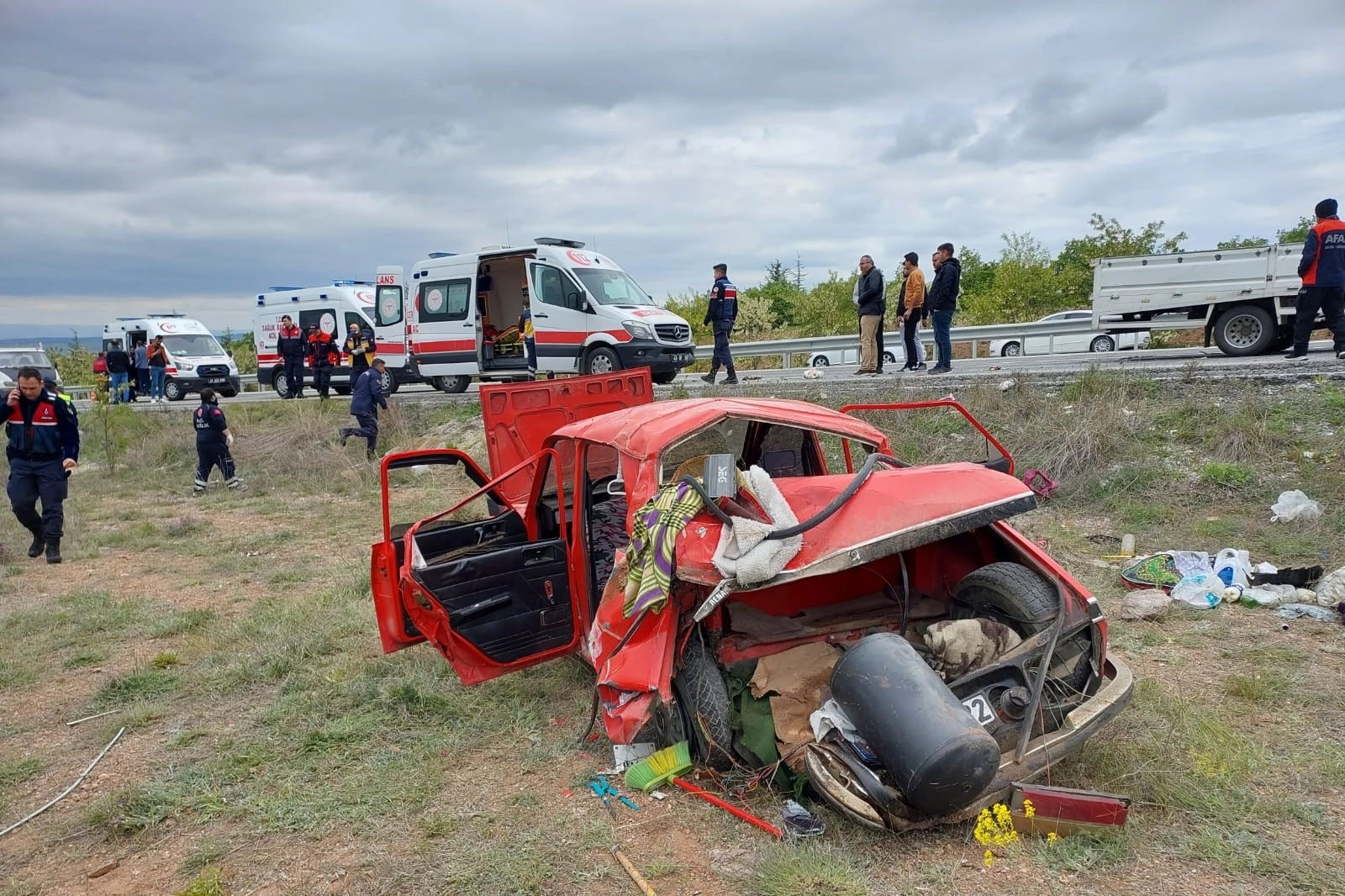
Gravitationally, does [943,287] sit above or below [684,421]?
above

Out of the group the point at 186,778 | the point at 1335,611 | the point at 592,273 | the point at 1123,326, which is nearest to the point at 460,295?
the point at 592,273

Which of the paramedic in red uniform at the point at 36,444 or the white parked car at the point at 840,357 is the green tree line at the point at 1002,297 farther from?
the paramedic in red uniform at the point at 36,444

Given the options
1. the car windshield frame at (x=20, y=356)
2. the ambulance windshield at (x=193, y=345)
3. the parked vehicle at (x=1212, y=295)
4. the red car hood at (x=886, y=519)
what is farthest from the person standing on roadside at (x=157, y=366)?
the red car hood at (x=886, y=519)

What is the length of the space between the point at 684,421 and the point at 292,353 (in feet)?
55.3

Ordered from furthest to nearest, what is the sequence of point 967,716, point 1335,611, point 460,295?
point 460,295, point 1335,611, point 967,716

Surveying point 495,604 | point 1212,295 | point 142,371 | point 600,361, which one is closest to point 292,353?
point 142,371

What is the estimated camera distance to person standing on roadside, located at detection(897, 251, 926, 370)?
1148cm

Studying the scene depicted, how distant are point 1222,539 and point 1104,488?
1377 mm

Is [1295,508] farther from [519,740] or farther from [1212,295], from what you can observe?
[519,740]

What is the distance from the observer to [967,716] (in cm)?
286

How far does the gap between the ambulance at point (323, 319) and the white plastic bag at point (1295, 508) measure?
567 inches

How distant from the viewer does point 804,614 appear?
4016 millimetres

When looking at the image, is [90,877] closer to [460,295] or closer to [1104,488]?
[1104,488]

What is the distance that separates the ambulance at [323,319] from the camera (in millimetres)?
17750
